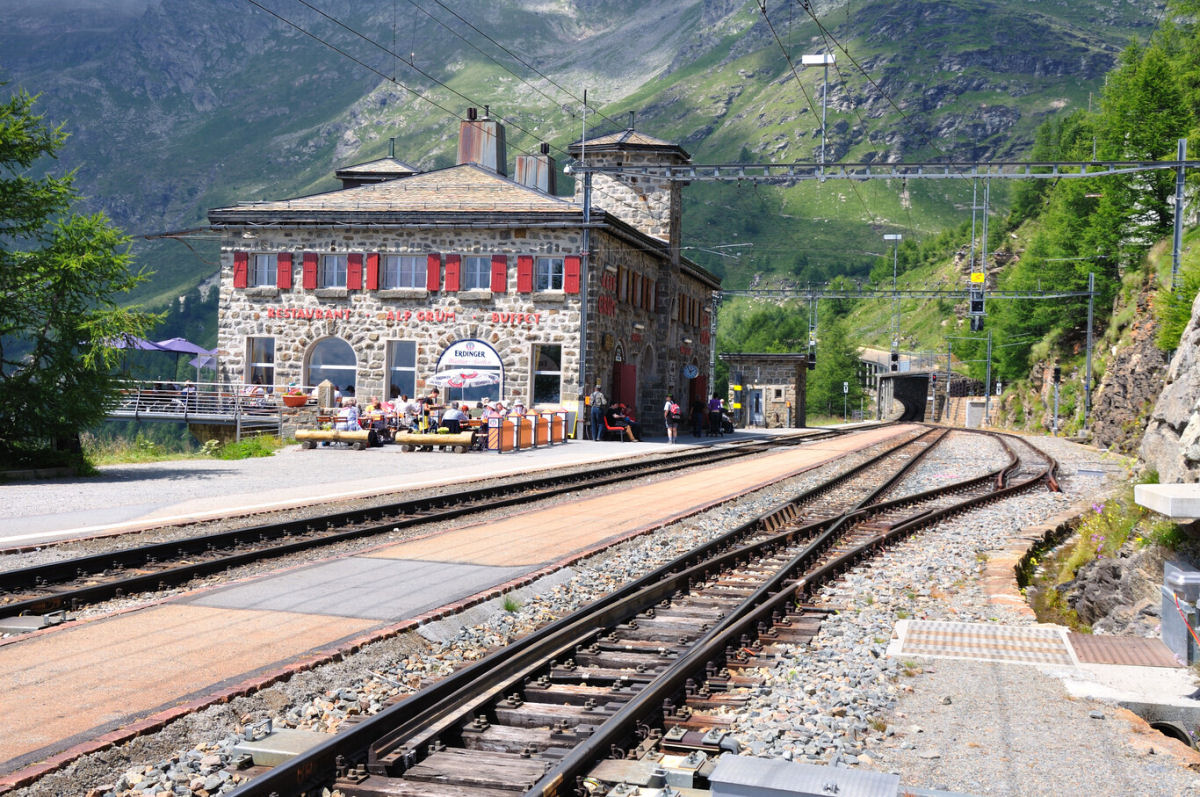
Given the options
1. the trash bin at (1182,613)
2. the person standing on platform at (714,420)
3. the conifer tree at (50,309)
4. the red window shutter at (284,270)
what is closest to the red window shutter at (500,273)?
the red window shutter at (284,270)

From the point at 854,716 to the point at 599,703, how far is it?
1.36 meters

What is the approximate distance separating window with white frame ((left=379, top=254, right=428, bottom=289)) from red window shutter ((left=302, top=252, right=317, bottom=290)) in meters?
2.30

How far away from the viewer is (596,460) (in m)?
27.7

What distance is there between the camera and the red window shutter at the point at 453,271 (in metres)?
38.2

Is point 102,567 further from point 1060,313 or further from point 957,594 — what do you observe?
point 1060,313

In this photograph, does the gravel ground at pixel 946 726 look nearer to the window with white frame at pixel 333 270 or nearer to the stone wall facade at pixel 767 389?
the window with white frame at pixel 333 270

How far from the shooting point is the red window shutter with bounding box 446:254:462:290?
3822 centimetres

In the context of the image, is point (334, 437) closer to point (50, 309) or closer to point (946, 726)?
point (50, 309)

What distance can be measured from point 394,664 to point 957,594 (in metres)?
5.76

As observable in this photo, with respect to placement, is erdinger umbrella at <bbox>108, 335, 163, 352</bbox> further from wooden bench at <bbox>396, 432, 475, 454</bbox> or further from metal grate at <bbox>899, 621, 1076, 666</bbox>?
metal grate at <bbox>899, 621, 1076, 666</bbox>

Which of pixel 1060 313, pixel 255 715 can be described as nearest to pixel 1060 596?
pixel 255 715

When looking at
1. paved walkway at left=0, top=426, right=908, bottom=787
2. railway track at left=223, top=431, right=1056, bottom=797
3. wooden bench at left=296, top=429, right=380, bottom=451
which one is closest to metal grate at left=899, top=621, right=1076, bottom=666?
railway track at left=223, top=431, right=1056, bottom=797

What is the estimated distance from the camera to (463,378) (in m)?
36.8

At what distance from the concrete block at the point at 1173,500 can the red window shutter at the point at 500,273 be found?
30.9 m
